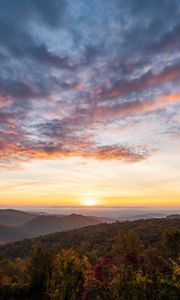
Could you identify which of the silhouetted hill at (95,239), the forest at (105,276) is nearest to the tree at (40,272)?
the forest at (105,276)

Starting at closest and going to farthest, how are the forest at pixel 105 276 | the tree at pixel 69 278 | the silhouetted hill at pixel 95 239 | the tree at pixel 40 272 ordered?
the forest at pixel 105 276, the tree at pixel 69 278, the tree at pixel 40 272, the silhouetted hill at pixel 95 239

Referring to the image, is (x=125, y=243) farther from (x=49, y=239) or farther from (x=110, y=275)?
(x=49, y=239)

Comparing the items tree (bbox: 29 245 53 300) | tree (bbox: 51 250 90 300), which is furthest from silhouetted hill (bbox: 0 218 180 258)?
tree (bbox: 51 250 90 300)

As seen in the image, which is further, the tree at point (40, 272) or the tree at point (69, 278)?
the tree at point (40, 272)

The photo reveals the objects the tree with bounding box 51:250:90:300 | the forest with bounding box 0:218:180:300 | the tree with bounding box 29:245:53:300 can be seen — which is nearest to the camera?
the forest with bounding box 0:218:180:300

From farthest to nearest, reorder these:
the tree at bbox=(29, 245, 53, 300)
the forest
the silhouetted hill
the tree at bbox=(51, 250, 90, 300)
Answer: the silhouetted hill
the tree at bbox=(29, 245, 53, 300)
the tree at bbox=(51, 250, 90, 300)
the forest

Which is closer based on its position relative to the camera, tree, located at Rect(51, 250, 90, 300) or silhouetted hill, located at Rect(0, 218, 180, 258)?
tree, located at Rect(51, 250, 90, 300)

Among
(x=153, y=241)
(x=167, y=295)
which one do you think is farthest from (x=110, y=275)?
(x=153, y=241)

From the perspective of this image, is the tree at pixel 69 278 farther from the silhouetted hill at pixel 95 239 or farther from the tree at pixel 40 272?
the silhouetted hill at pixel 95 239

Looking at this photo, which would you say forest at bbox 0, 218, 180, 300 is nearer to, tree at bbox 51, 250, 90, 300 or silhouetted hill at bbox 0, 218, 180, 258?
tree at bbox 51, 250, 90, 300

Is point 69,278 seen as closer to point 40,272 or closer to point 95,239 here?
point 40,272

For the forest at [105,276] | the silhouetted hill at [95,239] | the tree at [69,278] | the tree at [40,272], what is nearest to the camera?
the forest at [105,276]

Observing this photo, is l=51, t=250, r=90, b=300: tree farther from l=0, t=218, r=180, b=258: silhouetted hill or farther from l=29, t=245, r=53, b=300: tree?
l=0, t=218, r=180, b=258: silhouetted hill

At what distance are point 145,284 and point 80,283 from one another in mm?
16486
